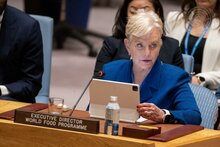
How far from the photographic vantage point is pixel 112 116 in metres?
3.74

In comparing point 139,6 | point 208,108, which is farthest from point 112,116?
point 139,6

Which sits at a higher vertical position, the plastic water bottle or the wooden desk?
the plastic water bottle

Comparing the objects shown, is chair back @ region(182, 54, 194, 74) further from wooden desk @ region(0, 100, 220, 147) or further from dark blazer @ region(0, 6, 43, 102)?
wooden desk @ region(0, 100, 220, 147)

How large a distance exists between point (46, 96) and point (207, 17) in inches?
51.2

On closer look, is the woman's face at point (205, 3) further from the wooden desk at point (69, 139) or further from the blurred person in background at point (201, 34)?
the wooden desk at point (69, 139)

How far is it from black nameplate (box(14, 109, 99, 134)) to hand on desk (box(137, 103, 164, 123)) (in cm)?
30

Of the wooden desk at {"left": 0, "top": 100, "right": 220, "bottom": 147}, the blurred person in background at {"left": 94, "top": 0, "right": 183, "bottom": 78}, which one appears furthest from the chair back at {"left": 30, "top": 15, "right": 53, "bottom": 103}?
the wooden desk at {"left": 0, "top": 100, "right": 220, "bottom": 147}

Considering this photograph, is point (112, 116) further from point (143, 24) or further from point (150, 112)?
point (143, 24)

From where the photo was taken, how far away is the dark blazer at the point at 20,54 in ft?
16.4

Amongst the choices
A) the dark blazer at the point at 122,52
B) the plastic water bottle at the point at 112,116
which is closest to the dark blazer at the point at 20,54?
the dark blazer at the point at 122,52

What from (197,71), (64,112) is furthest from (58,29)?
(64,112)

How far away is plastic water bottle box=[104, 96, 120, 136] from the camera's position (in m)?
3.72

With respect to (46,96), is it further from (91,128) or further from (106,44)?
(91,128)

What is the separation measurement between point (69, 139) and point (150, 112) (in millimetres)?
468
